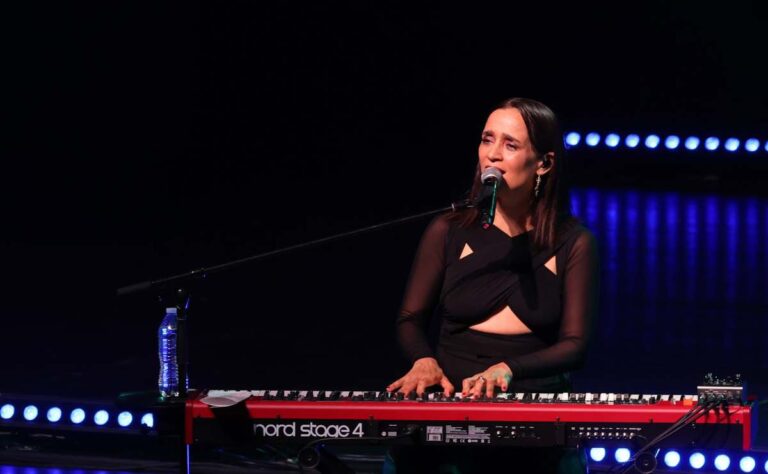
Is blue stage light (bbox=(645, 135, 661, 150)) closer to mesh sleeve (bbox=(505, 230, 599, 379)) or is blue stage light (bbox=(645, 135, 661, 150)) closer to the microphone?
mesh sleeve (bbox=(505, 230, 599, 379))

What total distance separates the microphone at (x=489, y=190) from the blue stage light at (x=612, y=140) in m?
7.32

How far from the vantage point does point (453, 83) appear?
10.8m

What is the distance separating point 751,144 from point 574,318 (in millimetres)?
7284

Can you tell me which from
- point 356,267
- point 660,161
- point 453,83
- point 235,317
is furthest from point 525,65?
point 235,317

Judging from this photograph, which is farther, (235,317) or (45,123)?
(45,123)

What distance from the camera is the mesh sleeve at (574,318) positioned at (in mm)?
3443

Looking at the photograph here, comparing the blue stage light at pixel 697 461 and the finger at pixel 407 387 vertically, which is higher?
the finger at pixel 407 387

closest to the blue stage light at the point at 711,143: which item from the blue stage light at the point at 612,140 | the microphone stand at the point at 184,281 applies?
the blue stage light at the point at 612,140

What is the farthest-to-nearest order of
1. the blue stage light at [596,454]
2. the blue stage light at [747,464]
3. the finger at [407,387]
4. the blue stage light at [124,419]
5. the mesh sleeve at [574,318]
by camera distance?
the blue stage light at [124,419] < the blue stage light at [596,454] < the blue stage light at [747,464] < the mesh sleeve at [574,318] < the finger at [407,387]

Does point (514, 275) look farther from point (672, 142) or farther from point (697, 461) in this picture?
point (672, 142)

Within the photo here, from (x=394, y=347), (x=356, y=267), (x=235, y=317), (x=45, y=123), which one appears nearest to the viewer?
(x=394, y=347)

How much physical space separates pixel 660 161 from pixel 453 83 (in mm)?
1810

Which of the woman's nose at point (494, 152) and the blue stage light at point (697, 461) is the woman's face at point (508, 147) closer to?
the woman's nose at point (494, 152)

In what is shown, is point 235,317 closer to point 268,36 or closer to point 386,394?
point 386,394
